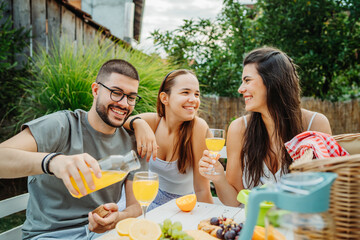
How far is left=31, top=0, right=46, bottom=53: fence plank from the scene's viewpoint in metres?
4.50

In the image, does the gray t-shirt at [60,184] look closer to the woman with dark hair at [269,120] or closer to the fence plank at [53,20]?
the woman with dark hair at [269,120]

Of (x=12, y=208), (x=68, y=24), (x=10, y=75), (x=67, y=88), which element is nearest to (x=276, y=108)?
(x=12, y=208)

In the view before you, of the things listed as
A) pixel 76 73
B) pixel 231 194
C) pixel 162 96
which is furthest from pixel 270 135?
pixel 76 73

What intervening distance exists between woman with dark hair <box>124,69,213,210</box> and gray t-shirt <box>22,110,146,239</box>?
742mm

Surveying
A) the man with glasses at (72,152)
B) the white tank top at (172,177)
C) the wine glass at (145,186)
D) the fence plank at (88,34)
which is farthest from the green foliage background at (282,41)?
the wine glass at (145,186)

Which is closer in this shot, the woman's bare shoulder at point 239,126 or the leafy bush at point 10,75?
the woman's bare shoulder at point 239,126

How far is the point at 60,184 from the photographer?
1.99 m

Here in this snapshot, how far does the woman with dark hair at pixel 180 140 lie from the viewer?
2.85 m

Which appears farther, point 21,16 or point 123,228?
point 21,16

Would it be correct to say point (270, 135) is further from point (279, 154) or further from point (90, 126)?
point (90, 126)

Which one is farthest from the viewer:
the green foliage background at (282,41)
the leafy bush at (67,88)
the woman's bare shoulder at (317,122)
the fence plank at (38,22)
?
the green foliage background at (282,41)

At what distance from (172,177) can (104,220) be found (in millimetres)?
1344

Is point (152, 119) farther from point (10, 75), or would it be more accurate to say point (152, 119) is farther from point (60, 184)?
point (10, 75)

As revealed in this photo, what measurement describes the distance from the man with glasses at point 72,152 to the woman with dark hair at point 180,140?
0.63 meters
